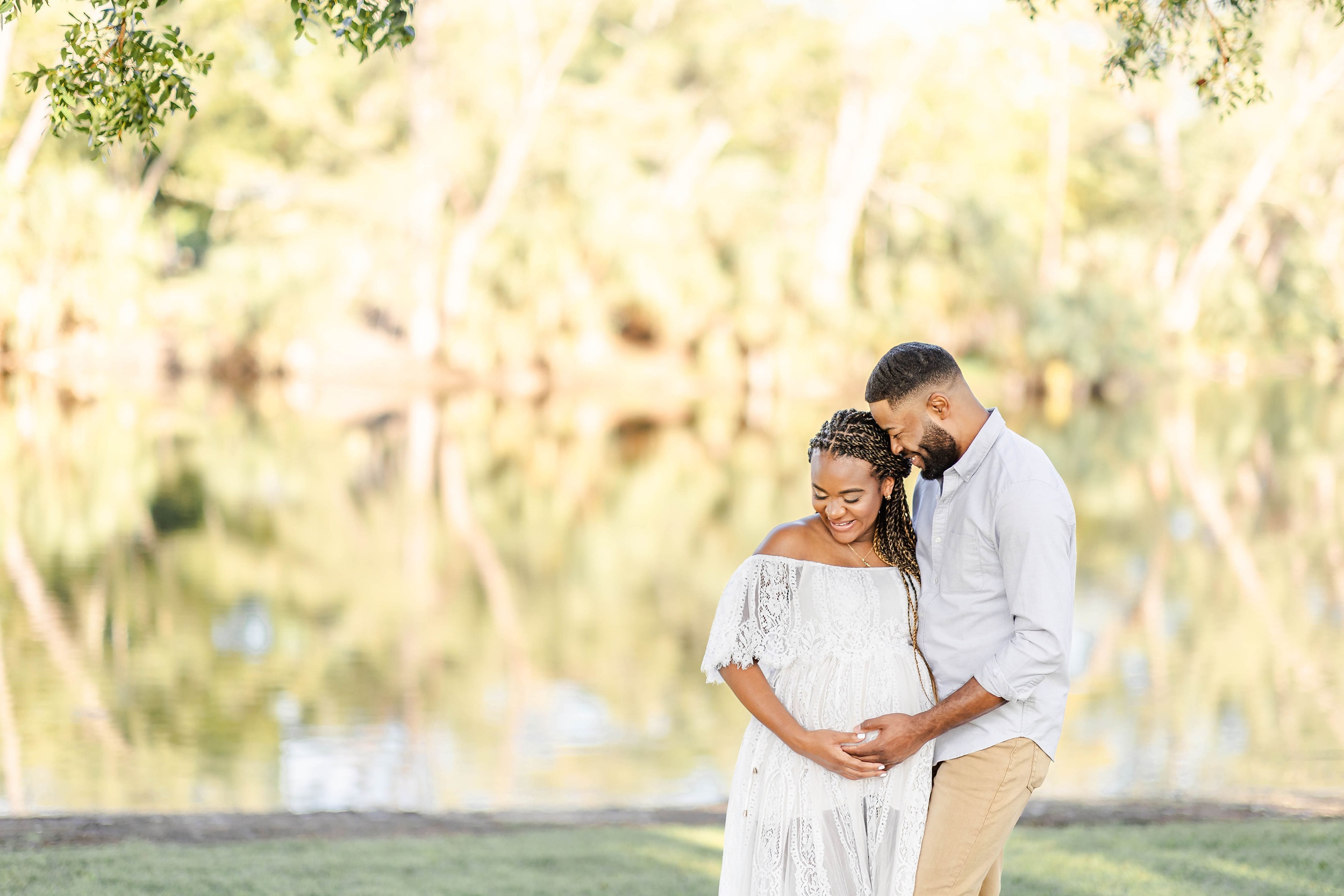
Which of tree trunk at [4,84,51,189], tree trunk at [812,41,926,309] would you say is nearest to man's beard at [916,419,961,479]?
tree trunk at [4,84,51,189]

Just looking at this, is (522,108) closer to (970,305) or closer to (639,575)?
(970,305)

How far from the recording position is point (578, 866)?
530 cm

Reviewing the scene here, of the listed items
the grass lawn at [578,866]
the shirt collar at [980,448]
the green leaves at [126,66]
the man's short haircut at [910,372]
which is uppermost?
the green leaves at [126,66]

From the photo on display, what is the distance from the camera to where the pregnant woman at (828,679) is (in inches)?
122

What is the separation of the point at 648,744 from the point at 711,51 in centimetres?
3363

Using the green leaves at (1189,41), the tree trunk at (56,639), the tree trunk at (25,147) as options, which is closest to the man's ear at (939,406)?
the green leaves at (1189,41)

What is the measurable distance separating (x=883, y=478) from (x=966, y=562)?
0.25 meters

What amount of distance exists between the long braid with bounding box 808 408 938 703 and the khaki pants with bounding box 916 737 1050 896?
18cm

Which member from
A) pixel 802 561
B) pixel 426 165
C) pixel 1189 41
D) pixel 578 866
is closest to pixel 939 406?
pixel 802 561

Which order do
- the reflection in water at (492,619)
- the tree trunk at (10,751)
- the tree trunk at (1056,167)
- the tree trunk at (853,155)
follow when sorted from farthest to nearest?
1. the tree trunk at (1056,167)
2. the tree trunk at (853,155)
3. the reflection in water at (492,619)
4. the tree trunk at (10,751)

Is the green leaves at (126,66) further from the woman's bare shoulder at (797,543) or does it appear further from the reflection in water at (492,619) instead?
the reflection in water at (492,619)

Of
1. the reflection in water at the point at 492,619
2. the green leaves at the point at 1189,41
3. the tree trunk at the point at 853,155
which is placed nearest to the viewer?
the green leaves at the point at 1189,41

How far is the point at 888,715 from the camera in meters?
3.03

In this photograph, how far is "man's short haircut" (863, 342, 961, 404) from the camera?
3000 millimetres
